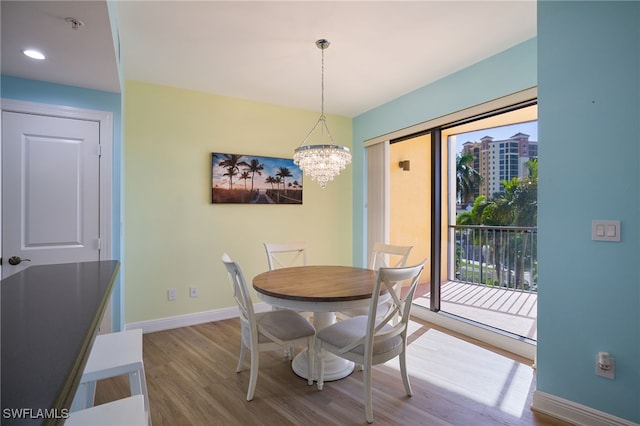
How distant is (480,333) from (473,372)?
0.72 meters

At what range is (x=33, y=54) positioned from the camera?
2064 mm

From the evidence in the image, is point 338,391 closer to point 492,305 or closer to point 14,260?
point 492,305

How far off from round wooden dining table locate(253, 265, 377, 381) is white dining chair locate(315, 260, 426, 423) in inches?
6.9

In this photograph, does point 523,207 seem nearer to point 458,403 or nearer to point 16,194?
point 458,403

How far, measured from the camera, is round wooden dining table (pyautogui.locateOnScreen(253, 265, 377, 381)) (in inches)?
81.6

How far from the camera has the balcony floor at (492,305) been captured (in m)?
3.28

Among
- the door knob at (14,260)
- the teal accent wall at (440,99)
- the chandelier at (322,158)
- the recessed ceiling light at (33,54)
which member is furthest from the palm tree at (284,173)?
the door knob at (14,260)

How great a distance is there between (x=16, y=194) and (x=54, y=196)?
0.72 ft

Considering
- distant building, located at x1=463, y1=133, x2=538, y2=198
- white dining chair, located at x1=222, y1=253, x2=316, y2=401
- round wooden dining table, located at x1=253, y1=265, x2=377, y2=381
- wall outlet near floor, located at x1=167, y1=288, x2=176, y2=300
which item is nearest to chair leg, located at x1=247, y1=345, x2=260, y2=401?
white dining chair, located at x1=222, y1=253, x2=316, y2=401

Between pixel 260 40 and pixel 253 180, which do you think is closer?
pixel 260 40

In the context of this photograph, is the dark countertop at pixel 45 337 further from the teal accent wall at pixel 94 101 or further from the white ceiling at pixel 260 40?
the teal accent wall at pixel 94 101

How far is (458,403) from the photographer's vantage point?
210 centimetres

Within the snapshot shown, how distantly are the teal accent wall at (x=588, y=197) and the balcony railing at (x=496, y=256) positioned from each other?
132 cm

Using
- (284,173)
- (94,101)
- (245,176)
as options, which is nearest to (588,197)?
(284,173)
